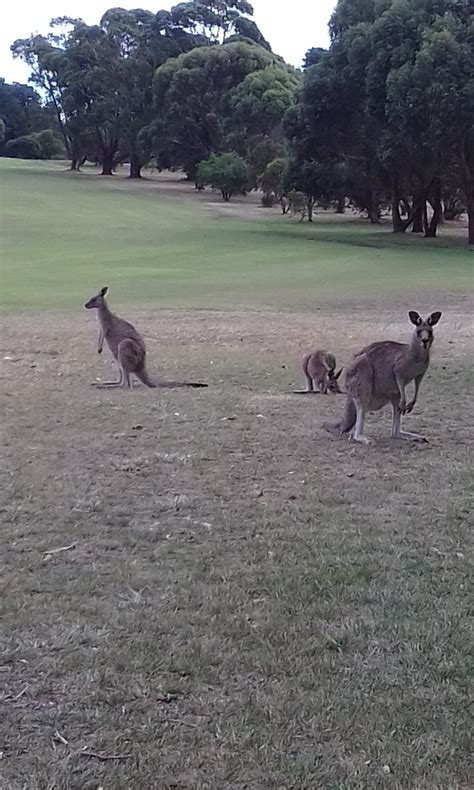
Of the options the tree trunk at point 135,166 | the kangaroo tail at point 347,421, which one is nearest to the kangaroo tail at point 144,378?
the kangaroo tail at point 347,421

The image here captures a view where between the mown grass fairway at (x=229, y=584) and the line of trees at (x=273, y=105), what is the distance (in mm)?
20012

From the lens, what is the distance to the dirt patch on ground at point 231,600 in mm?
2969

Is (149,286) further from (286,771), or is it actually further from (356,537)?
(286,771)

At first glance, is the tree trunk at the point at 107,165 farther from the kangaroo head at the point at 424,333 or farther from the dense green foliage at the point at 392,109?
the kangaroo head at the point at 424,333

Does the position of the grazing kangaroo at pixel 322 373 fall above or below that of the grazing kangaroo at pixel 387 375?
below

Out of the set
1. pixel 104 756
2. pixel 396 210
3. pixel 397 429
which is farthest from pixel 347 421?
pixel 396 210

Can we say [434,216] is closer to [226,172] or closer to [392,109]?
[392,109]

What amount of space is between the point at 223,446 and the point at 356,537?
205 centimetres

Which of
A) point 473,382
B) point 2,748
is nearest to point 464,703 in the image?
point 2,748

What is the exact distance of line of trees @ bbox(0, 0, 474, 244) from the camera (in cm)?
2867

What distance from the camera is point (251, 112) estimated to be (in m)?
49.5

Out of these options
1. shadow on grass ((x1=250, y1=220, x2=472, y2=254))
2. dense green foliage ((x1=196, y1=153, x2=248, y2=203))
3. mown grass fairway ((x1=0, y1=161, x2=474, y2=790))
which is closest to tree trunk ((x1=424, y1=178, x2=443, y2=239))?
shadow on grass ((x1=250, y1=220, x2=472, y2=254))

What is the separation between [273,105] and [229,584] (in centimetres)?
4664

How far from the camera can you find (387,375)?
6.84 meters
